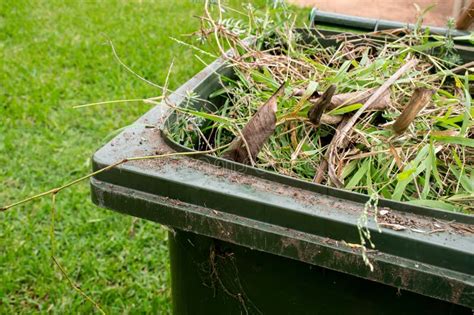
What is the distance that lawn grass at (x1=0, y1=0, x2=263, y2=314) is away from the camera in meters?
2.53

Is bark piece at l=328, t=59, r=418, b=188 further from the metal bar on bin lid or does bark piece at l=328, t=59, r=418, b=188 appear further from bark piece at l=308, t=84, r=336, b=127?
the metal bar on bin lid

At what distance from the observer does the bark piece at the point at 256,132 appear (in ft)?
3.80

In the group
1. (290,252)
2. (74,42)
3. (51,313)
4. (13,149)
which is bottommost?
(51,313)

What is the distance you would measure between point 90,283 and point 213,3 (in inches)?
56.5

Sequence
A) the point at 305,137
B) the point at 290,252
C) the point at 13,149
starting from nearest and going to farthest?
the point at 290,252, the point at 305,137, the point at 13,149

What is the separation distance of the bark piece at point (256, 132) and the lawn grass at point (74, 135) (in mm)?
603

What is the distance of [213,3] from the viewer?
5.20 ft

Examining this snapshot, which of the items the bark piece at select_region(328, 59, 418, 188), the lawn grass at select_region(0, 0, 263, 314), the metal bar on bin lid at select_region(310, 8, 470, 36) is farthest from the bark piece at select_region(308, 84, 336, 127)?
the metal bar on bin lid at select_region(310, 8, 470, 36)

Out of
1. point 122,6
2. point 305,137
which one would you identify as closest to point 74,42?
point 122,6

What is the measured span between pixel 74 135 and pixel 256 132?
2.55 metres

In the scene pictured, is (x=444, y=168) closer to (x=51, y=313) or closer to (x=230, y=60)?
(x=230, y=60)

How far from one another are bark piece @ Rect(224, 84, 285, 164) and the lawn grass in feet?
1.98

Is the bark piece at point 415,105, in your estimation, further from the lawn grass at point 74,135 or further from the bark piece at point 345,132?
the lawn grass at point 74,135

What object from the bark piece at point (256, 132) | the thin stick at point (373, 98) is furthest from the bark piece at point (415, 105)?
the bark piece at point (256, 132)
